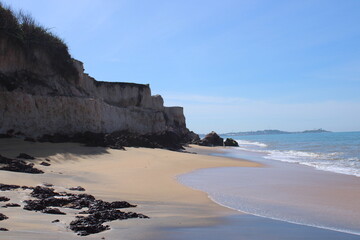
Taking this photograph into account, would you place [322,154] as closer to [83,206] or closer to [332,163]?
[332,163]

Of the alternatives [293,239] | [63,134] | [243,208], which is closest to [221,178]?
[243,208]

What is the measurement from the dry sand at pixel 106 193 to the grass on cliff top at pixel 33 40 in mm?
5718

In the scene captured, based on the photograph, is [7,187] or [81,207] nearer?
[81,207]

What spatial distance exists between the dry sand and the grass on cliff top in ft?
18.8

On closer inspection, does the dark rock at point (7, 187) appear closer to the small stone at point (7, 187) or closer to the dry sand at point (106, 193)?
the small stone at point (7, 187)

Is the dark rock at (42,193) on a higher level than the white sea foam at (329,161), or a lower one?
lower

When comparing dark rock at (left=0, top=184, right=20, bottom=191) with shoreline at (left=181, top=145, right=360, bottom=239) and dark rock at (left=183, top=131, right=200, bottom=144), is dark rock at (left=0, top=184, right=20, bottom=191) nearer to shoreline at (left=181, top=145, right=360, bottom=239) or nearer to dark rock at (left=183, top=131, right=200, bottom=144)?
shoreline at (left=181, top=145, right=360, bottom=239)

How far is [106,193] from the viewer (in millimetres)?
6133

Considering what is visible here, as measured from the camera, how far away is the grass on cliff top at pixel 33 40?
14727mm

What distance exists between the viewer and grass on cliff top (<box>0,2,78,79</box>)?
14.7 metres

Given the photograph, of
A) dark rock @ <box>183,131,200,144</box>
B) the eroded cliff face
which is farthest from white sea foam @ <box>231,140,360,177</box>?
dark rock @ <box>183,131,200,144</box>

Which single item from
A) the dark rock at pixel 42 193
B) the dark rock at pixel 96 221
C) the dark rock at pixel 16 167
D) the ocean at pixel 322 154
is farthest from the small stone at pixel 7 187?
the ocean at pixel 322 154

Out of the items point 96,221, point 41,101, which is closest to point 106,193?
point 96,221

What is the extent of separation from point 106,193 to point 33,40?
507 inches
